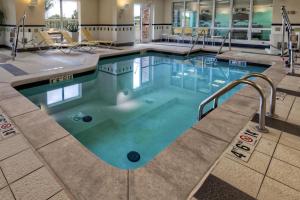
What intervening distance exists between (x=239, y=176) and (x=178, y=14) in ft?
40.9

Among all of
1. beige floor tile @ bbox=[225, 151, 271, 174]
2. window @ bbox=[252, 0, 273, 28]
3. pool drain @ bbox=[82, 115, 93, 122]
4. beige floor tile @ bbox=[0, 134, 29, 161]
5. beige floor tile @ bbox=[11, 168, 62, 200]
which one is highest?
window @ bbox=[252, 0, 273, 28]

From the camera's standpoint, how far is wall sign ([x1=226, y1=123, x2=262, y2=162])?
2131 mm

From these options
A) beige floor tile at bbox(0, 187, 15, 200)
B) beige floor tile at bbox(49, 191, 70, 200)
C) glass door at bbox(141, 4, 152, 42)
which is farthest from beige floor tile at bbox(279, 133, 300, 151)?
glass door at bbox(141, 4, 152, 42)

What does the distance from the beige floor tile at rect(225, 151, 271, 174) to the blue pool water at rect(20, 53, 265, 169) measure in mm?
1157

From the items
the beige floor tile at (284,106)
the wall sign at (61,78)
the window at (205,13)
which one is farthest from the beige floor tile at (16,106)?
the window at (205,13)

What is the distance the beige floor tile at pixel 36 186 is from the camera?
5.35 feet

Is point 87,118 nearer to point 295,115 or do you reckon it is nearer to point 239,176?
→ point 239,176

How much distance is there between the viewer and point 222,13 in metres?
11.5

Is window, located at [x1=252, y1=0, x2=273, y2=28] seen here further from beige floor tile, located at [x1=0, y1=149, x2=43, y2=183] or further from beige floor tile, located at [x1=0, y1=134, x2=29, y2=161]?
beige floor tile, located at [x1=0, y1=149, x2=43, y2=183]

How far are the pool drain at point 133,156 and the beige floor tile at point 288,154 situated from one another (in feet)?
4.78

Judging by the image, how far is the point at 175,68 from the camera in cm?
773

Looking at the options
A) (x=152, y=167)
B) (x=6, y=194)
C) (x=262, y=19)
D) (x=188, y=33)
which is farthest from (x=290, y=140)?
(x=188, y=33)

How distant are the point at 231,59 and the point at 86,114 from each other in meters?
5.79

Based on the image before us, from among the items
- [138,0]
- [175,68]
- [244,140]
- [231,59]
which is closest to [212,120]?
[244,140]
